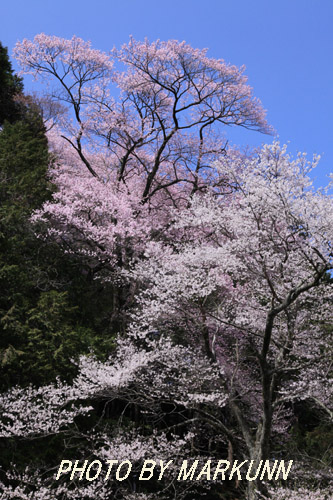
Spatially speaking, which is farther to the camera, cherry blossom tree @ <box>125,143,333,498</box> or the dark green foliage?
the dark green foliage

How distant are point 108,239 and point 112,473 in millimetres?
5915

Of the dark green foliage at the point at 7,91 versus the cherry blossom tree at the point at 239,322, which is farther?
the dark green foliage at the point at 7,91

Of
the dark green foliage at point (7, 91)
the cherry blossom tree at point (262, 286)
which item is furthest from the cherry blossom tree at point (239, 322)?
the dark green foliage at point (7, 91)

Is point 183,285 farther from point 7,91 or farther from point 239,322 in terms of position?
point 7,91

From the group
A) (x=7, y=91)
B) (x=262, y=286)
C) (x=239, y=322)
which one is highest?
(x=7, y=91)

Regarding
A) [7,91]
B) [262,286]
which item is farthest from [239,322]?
[7,91]

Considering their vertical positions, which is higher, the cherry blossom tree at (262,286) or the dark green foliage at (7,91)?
the dark green foliage at (7,91)

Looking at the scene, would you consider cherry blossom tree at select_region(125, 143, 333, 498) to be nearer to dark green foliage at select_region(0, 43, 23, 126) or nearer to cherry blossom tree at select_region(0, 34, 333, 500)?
cherry blossom tree at select_region(0, 34, 333, 500)

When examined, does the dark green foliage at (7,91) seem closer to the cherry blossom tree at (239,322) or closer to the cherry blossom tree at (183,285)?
the cherry blossom tree at (183,285)

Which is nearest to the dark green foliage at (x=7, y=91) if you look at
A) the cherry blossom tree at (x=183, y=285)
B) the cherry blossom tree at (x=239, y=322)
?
the cherry blossom tree at (x=183, y=285)

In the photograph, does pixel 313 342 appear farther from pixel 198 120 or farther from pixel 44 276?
pixel 198 120

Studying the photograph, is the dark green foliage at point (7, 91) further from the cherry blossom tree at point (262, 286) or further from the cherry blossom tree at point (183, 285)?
the cherry blossom tree at point (262, 286)

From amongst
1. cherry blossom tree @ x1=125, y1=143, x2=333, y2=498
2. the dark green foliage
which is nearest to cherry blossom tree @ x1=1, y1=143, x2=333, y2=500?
cherry blossom tree @ x1=125, y1=143, x2=333, y2=498

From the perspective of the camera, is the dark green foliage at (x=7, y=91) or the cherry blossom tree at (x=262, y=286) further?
the dark green foliage at (x=7, y=91)
